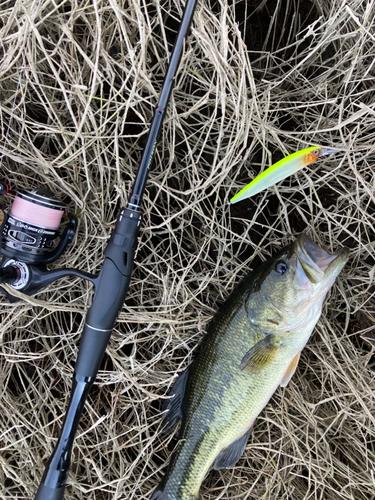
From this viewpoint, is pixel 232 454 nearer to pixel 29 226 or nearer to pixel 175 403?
pixel 175 403

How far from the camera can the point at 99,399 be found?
2.11m

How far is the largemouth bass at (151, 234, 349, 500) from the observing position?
1.76 meters

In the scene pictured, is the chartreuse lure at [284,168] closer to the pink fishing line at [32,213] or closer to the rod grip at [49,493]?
the pink fishing line at [32,213]

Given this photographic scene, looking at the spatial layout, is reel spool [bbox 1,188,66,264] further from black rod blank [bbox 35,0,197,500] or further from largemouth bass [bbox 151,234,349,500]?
largemouth bass [bbox 151,234,349,500]

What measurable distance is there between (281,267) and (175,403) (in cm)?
97

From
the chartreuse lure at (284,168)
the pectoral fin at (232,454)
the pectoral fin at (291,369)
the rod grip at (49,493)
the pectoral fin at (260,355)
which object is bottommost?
the pectoral fin at (232,454)

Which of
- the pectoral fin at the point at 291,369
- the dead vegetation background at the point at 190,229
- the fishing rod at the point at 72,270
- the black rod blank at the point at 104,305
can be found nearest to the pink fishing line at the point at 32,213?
the fishing rod at the point at 72,270

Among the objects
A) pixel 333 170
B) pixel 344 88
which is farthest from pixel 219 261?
pixel 344 88

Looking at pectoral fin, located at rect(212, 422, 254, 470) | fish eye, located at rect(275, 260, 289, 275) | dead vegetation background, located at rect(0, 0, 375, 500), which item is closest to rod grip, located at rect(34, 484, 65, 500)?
dead vegetation background, located at rect(0, 0, 375, 500)

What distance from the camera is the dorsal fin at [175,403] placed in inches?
77.6

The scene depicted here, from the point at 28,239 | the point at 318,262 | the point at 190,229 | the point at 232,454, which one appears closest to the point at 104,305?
the point at 28,239

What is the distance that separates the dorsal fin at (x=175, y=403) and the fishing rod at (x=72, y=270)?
52 centimetres

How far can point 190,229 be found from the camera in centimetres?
210

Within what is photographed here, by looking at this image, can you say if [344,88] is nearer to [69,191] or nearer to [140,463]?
[69,191]
